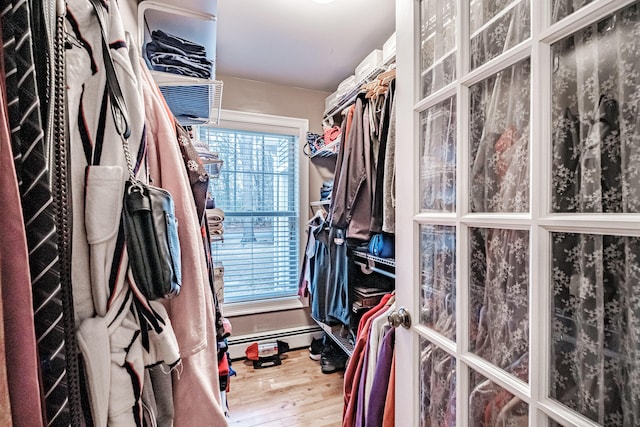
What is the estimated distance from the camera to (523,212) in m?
0.60

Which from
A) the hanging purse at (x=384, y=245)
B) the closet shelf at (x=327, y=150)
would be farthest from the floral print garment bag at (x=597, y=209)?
the closet shelf at (x=327, y=150)

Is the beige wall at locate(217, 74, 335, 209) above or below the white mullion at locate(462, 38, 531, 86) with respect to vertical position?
above

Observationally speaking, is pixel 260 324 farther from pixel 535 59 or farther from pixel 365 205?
pixel 535 59

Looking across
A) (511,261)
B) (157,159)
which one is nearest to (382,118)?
(511,261)

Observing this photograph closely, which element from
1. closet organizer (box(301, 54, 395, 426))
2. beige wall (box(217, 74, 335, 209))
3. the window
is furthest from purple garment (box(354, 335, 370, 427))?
beige wall (box(217, 74, 335, 209))

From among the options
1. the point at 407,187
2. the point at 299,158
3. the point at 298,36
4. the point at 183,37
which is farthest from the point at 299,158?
the point at 407,187

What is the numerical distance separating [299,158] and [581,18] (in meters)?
2.21

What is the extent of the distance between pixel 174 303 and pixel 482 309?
0.71 metres

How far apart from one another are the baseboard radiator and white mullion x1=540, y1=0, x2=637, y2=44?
8.30ft

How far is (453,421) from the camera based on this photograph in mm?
757

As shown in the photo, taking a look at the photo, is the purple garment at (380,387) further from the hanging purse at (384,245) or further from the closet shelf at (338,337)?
the closet shelf at (338,337)

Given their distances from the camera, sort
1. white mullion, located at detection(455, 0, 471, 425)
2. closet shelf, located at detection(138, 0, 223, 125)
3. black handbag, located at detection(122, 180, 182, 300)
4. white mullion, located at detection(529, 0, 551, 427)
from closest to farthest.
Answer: black handbag, located at detection(122, 180, 182, 300), white mullion, located at detection(529, 0, 551, 427), white mullion, located at detection(455, 0, 471, 425), closet shelf, located at detection(138, 0, 223, 125)

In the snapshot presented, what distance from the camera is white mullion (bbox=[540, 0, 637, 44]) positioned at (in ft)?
1.52

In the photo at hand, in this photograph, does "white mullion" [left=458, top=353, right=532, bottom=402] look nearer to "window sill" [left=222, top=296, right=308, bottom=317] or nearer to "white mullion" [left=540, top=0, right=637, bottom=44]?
"white mullion" [left=540, top=0, right=637, bottom=44]
